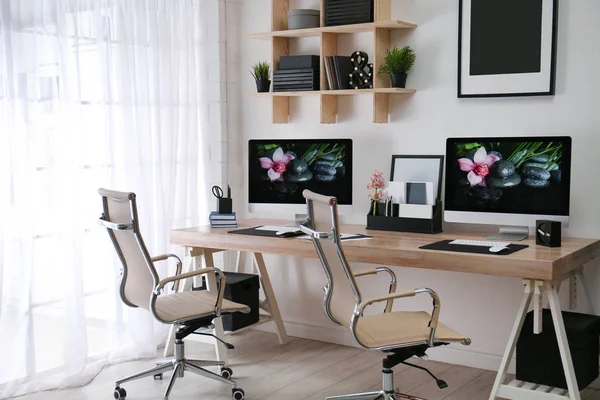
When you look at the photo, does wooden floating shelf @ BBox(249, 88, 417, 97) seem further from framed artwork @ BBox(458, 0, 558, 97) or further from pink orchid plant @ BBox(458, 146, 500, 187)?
pink orchid plant @ BBox(458, 146, 500, 187)

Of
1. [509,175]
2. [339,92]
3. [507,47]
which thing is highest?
[507,47]

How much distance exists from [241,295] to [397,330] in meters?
1.50

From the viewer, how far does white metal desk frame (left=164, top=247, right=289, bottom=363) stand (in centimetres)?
411

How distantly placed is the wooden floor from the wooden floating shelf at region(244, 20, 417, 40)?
1846 mm

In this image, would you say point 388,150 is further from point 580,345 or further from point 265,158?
point 580,345

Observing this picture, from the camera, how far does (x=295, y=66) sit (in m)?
4.48

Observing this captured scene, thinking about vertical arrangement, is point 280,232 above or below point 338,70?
below

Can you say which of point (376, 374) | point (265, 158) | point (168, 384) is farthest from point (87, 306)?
point (376, 374)

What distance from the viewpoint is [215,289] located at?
4016mm

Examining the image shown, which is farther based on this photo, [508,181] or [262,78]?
[262,78]

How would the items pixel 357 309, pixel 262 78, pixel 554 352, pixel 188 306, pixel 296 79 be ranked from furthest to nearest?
pixel 262 78, pixel 296 79, pixel 188 306, pixel 554 352, pixel 357 309

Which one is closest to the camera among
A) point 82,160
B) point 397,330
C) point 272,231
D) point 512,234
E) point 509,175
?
point 397,330

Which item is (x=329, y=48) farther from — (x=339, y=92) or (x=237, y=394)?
(x=237, y=394)

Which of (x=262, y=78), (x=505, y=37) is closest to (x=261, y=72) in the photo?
(x=262, y=78)
